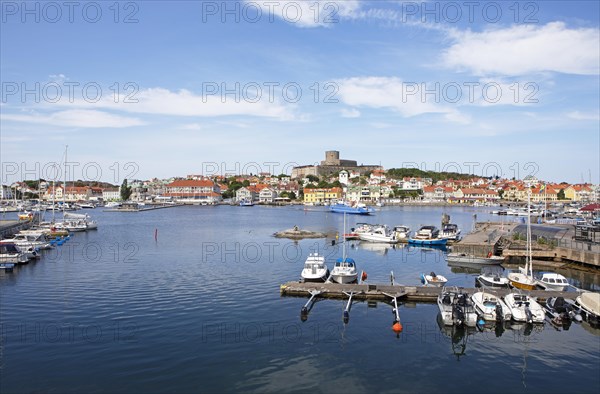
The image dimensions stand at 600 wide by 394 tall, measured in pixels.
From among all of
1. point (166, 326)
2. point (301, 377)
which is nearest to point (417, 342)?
point (301, 377)

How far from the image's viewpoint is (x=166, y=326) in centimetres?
1864

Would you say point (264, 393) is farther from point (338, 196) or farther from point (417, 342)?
point (338, 196)

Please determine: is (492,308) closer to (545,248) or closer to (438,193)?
(545,248)

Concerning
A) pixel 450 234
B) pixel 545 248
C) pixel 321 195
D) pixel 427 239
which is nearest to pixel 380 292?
pixel 545 248

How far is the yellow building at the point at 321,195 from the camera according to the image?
15788 cm

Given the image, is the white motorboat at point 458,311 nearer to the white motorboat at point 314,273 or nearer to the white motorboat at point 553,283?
the white motorboat at point 553,283

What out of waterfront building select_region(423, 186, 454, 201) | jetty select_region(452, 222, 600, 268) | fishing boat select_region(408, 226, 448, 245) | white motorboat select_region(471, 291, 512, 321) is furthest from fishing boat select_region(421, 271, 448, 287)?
waterfront building select_region(423, 186, 454, 201)

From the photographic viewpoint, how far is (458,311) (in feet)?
61.0

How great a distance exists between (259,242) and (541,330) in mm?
32106

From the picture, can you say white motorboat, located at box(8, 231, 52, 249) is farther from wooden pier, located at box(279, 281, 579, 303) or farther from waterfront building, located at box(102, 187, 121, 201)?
waterfront building, located at box(102, 187, 121, 201)

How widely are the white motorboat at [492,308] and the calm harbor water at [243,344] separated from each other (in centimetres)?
67

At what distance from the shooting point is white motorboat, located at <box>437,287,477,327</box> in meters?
18.6

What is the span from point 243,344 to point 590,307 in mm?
14744

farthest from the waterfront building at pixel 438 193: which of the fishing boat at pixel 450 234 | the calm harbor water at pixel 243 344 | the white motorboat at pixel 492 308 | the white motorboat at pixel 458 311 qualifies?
the white motorboat at pixel 458 311
